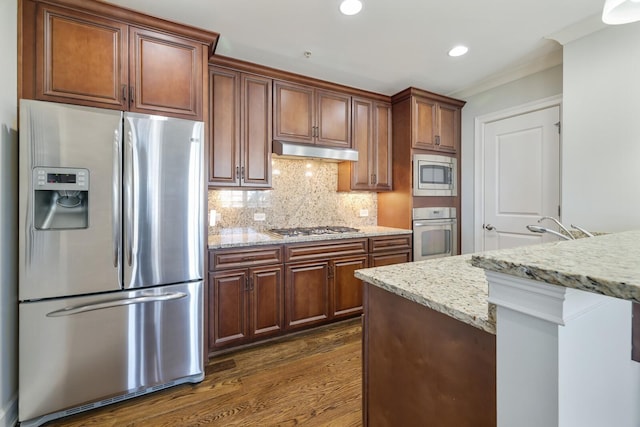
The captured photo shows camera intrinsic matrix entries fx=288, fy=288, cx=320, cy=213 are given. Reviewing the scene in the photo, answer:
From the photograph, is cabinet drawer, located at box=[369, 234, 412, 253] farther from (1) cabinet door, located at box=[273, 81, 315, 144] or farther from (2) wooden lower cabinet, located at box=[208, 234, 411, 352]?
(1) cabinet door, located at box=[273, 81, 315, 144]

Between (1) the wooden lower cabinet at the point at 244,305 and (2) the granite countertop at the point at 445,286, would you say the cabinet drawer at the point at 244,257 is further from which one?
(2) the granite countertop at the point at 445,286

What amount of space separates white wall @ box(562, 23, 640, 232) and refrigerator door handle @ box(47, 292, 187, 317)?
9.65 feet

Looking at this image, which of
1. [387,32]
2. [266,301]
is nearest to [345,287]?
[266,301]

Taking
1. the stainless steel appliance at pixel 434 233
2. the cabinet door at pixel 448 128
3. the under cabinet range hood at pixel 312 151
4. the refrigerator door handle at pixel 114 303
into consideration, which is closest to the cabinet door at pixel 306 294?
the refrigerator door handle at pixel 114 303

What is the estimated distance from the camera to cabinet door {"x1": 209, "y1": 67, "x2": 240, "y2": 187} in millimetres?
2475

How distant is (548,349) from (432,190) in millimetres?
2925

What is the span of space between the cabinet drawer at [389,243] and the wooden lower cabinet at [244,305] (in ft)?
3.30

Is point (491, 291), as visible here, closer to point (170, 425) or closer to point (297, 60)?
point (170, 425)

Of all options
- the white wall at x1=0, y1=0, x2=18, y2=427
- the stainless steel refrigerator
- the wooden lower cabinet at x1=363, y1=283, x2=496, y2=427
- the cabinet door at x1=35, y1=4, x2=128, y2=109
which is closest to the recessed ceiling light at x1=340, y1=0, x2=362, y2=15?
the stainless steel refrigerator

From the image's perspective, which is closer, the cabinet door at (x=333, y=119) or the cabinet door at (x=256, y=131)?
the cabinet door at (x=256, y=131)

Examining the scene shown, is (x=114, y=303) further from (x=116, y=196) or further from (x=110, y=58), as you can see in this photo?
(x=110, y=58)

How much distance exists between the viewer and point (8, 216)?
1587 mm

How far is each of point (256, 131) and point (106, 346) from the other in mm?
1956

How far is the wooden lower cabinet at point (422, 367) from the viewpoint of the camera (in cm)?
79
